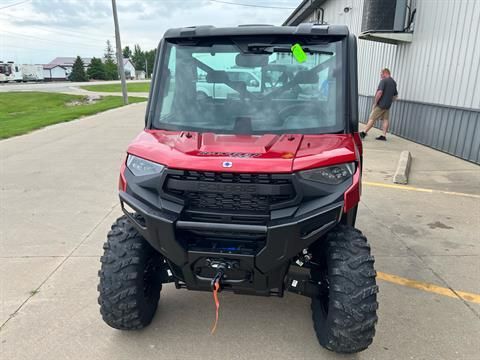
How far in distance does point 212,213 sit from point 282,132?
2.79 feet

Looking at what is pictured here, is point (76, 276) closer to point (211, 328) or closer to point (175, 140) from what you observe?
point (211, 328)

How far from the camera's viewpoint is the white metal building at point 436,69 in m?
8.80

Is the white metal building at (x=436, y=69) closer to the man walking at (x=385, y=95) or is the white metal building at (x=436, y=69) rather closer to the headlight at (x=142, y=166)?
the man walking at (x=385, y=95)

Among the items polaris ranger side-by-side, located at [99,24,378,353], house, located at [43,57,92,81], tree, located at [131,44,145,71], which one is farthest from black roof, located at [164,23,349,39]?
tree, located at [131,44,145,71]

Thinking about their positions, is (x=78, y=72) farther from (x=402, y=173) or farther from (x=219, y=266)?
(x=219, y=266)

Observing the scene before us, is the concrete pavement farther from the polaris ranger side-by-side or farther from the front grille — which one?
the front grille

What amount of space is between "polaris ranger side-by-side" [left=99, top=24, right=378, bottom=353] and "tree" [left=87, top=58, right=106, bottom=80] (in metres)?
94.6

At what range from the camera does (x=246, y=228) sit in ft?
7.83

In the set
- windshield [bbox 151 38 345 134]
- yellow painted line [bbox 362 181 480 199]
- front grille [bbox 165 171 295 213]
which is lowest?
yellow painted line [bbox 362 181 480 199]

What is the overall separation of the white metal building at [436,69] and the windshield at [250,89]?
6.98m

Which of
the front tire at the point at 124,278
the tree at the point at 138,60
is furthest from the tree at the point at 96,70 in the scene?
the front tire at the point at 124,278

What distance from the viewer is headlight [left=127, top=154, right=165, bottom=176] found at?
8.38 feet

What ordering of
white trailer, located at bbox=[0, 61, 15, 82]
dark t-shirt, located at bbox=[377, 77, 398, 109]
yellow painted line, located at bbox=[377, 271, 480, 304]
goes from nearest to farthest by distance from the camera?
yellow painted line, located at bbox=[377, 271, 480, 304] < dark t-shirt, located at bbox=[377, 77, 398, 109] < white trailer, located at bbox=[0, 61, 15, 82]

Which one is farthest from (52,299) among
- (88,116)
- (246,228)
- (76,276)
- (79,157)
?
(88,116)
